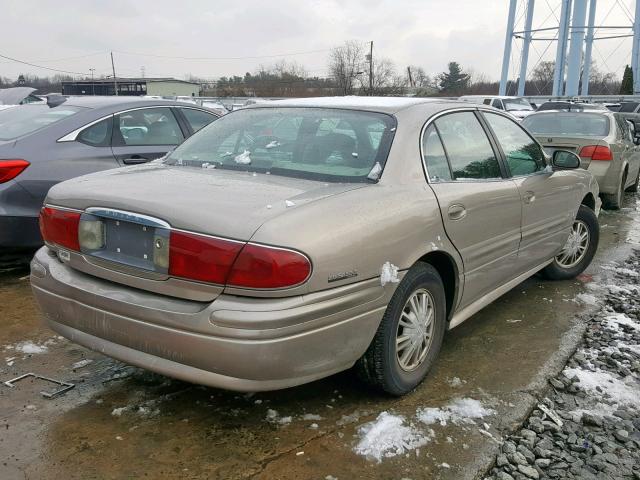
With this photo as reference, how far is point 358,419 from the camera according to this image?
282cm

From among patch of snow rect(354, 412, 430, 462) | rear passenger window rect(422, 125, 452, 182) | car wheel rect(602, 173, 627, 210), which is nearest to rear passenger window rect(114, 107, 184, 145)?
rear passenger window rect(422, 125, 452, 182)

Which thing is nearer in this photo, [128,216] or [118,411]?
[128,216]

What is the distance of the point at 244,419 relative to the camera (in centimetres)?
281

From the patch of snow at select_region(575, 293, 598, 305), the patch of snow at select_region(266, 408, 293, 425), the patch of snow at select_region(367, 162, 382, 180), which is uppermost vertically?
the patch of snow at select_region(367, 162, 382, 180)

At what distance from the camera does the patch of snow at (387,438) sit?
2.57m

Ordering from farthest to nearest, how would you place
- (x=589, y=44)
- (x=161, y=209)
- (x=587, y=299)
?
(x=589, y=44) → (x=587, y=299) → (x=161, y=209)

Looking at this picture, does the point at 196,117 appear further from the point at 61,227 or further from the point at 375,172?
the point at 375,172

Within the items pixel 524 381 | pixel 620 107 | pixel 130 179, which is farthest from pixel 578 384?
pixel 620 107

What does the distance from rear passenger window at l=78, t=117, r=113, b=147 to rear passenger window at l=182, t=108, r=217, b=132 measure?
0.94m

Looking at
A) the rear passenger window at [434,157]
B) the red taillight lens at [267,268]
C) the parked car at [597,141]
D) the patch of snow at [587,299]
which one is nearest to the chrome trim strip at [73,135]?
the rear passenger window at [434,157]

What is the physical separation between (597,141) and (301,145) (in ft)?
20.3

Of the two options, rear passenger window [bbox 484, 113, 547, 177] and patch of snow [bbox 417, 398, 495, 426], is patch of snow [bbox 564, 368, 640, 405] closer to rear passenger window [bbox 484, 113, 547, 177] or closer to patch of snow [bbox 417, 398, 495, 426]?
patch of snow [bbox 417, 398, 495, 426]

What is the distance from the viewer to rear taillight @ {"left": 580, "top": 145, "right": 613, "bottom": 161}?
7.83m

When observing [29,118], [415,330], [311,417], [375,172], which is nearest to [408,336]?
[415,330]
